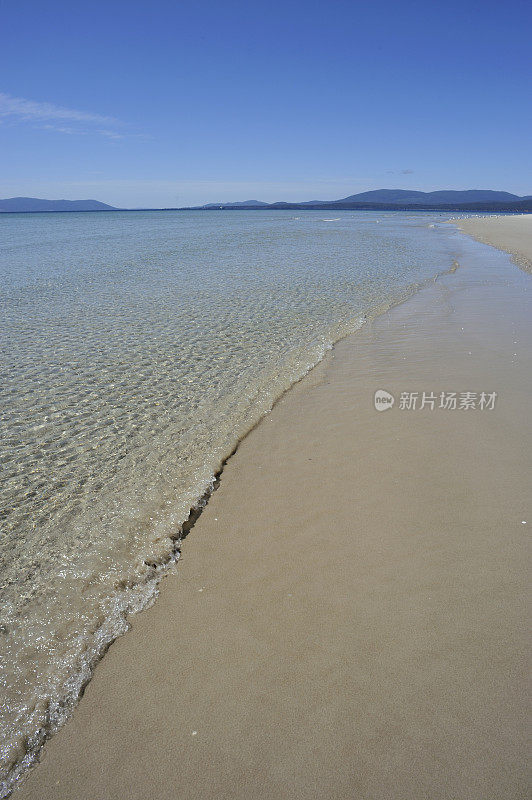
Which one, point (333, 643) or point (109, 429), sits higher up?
point (109, 429)

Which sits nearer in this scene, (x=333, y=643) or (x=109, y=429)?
(x=333, y=643)

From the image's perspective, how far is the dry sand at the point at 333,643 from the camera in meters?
2.27

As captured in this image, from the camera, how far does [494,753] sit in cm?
228

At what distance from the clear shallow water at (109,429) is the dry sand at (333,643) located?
30cm

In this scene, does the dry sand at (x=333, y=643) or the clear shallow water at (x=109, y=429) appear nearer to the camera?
the dry sand at (x=333, y=643)

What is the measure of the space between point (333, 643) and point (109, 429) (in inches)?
154

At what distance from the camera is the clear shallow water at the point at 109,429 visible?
10.1 feet

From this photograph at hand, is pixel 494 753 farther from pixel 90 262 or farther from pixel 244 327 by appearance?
pixel 90 262

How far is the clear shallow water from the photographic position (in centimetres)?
309

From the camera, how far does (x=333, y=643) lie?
2893mm

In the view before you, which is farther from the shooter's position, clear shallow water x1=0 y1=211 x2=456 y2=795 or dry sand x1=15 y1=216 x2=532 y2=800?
clear shallow water x1=0 y1=211 x2=456 y2=795

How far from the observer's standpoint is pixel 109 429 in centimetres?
578

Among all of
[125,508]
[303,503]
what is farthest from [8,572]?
[303,503]

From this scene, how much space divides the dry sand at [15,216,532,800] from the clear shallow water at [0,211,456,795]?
298 mm
